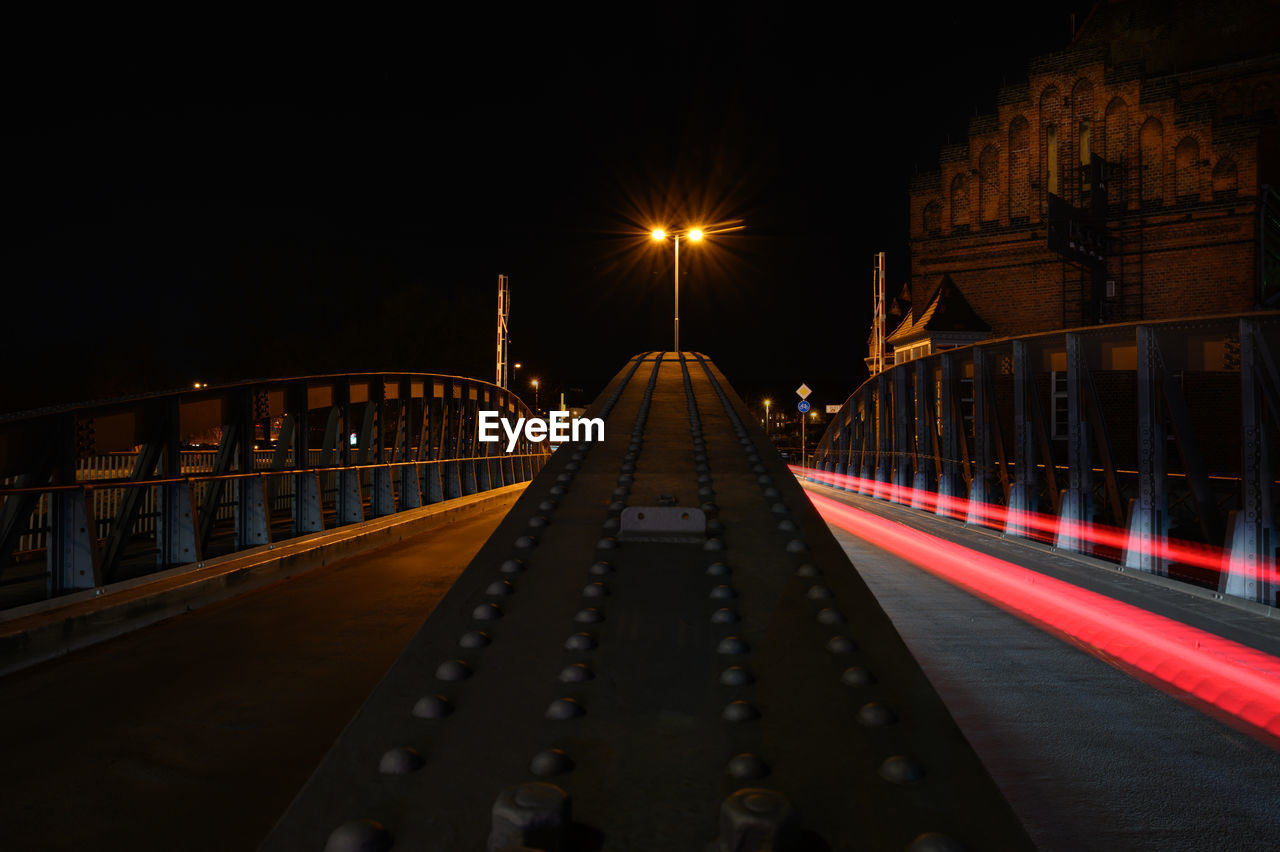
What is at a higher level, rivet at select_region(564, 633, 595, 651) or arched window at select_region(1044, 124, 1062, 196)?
arched window at select_region(1044, 124, 1062, 196)

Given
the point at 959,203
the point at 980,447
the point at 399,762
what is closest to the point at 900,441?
the point at 980,447

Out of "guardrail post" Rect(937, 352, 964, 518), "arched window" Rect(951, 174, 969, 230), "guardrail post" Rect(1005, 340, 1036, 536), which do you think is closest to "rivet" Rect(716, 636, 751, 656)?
"guardrail post" Rect(1005, 340, 1036, 536)

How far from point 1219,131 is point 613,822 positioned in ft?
102

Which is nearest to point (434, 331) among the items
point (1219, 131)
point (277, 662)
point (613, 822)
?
point (1219, 131)

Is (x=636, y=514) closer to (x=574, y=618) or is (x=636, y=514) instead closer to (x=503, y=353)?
(x=574, y=618)

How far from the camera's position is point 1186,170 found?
24.8 meters

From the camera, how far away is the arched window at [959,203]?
92.1 ft

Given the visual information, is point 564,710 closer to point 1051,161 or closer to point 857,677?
point 857,677

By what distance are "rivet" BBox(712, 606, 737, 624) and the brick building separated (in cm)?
2668

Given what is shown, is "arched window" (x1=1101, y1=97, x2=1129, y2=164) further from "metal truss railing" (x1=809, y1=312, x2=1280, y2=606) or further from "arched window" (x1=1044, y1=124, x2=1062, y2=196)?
"metal truss railing" (x1=809, y1=312, x2=1280, y2=606)

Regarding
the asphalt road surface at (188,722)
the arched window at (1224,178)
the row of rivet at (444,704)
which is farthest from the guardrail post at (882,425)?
the arched window at (1224,178)

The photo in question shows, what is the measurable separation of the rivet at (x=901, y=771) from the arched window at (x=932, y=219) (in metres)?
30.0

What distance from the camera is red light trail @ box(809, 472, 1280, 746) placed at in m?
4.15

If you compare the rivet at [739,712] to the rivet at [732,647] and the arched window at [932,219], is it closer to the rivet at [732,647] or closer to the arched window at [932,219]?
the rivet at [732,647]
